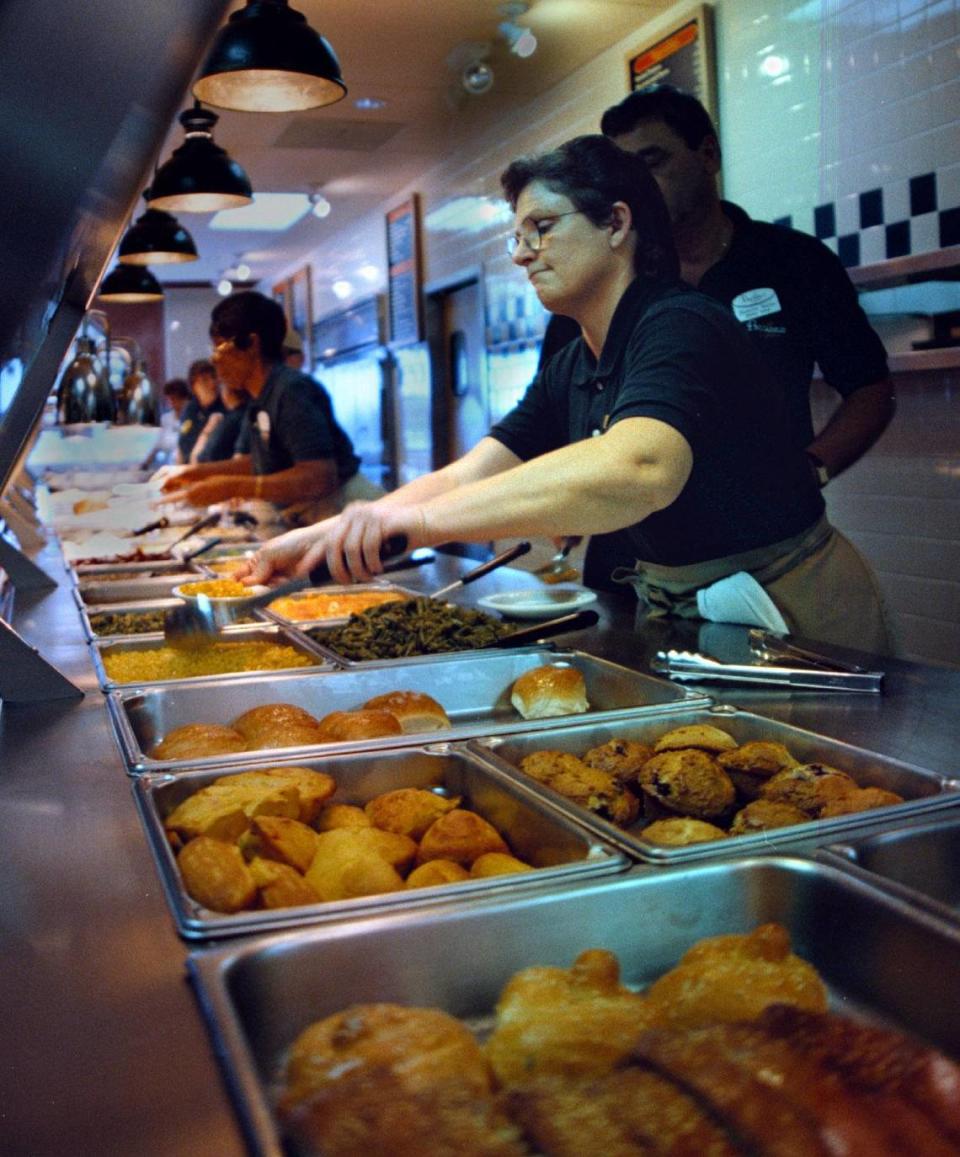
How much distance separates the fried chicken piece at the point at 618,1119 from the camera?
1.78 ft

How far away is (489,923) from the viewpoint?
0.84 meters

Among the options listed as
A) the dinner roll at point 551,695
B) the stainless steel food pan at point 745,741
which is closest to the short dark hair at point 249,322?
the dinner roll at point 551,695

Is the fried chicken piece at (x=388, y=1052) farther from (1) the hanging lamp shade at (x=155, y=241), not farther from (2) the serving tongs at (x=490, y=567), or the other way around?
(1) the hanging lamp shade at (x=155, y=241)

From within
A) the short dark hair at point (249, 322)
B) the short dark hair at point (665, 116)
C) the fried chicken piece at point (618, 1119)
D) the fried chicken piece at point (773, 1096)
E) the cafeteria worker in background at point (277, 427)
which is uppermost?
the short dark hair at point (665, 116)

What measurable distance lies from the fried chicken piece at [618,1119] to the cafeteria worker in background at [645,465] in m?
1.18

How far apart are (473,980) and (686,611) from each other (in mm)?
1435

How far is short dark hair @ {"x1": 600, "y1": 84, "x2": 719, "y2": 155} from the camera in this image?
13.0ft

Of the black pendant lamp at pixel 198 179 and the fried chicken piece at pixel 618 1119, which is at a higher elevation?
the black pendant lamp at pixel 198 179

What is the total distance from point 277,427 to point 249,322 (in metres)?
0.45

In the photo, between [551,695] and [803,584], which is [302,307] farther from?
[551,695]

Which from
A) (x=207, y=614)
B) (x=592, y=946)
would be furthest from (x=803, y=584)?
(x=592, y=946)

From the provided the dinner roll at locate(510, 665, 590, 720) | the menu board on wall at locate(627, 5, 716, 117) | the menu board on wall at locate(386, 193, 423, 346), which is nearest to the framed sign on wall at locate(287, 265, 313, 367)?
the menu board on wall at locate(386, 193, 423, 346)

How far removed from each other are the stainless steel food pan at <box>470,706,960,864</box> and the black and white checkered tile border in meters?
2.36

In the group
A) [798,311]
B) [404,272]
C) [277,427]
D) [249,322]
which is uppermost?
[404,272]
